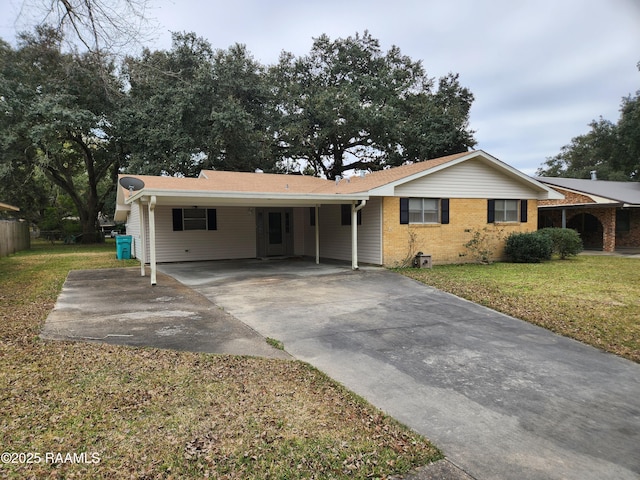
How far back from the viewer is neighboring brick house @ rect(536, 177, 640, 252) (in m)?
18.4

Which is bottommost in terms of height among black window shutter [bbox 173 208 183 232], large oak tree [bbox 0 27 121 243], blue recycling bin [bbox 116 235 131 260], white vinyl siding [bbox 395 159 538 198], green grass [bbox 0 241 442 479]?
green grass [bbox 0 241 442 479]

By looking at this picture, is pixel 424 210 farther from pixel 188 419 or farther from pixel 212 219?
pixel 188 419

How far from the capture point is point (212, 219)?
16.2 metres

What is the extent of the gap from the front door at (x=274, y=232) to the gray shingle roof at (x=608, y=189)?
523 inches

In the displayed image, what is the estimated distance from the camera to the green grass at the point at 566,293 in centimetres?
586

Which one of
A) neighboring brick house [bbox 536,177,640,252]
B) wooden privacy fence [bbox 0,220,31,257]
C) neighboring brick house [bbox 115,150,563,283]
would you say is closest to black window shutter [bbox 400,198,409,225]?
neighboring brick house [bbox 115,150,563,283]

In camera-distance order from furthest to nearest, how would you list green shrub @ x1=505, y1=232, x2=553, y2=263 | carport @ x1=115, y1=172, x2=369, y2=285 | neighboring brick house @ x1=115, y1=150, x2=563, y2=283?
1. green shrub @ x1=505, y1=232, x2=553, y2=263
2. neighboring brick house @ x1=115, y1=150, x2=563, y2=283
3. carport @ x1=115, y1=172, x2=369, y2=285

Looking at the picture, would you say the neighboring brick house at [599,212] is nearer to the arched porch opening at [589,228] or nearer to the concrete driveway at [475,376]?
the arched porch opening at [589,228]

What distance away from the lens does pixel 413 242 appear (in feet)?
44.1

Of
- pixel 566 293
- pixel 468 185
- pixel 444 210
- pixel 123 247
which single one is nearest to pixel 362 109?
pixel 468 185

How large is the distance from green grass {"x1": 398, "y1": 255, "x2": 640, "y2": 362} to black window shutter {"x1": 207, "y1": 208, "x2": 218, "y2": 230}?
26.1 ft

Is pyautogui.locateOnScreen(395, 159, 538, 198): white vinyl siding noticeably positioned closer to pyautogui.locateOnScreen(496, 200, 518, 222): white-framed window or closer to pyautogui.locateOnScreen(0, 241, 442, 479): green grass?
pyautogui.locateOnScreen(496, 200, 518, 222): white-framed window

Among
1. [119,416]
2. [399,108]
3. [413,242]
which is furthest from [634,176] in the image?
[119,416]

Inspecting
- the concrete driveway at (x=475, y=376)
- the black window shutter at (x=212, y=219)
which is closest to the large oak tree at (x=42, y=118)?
the black window shutter at (x=212, y=219)
